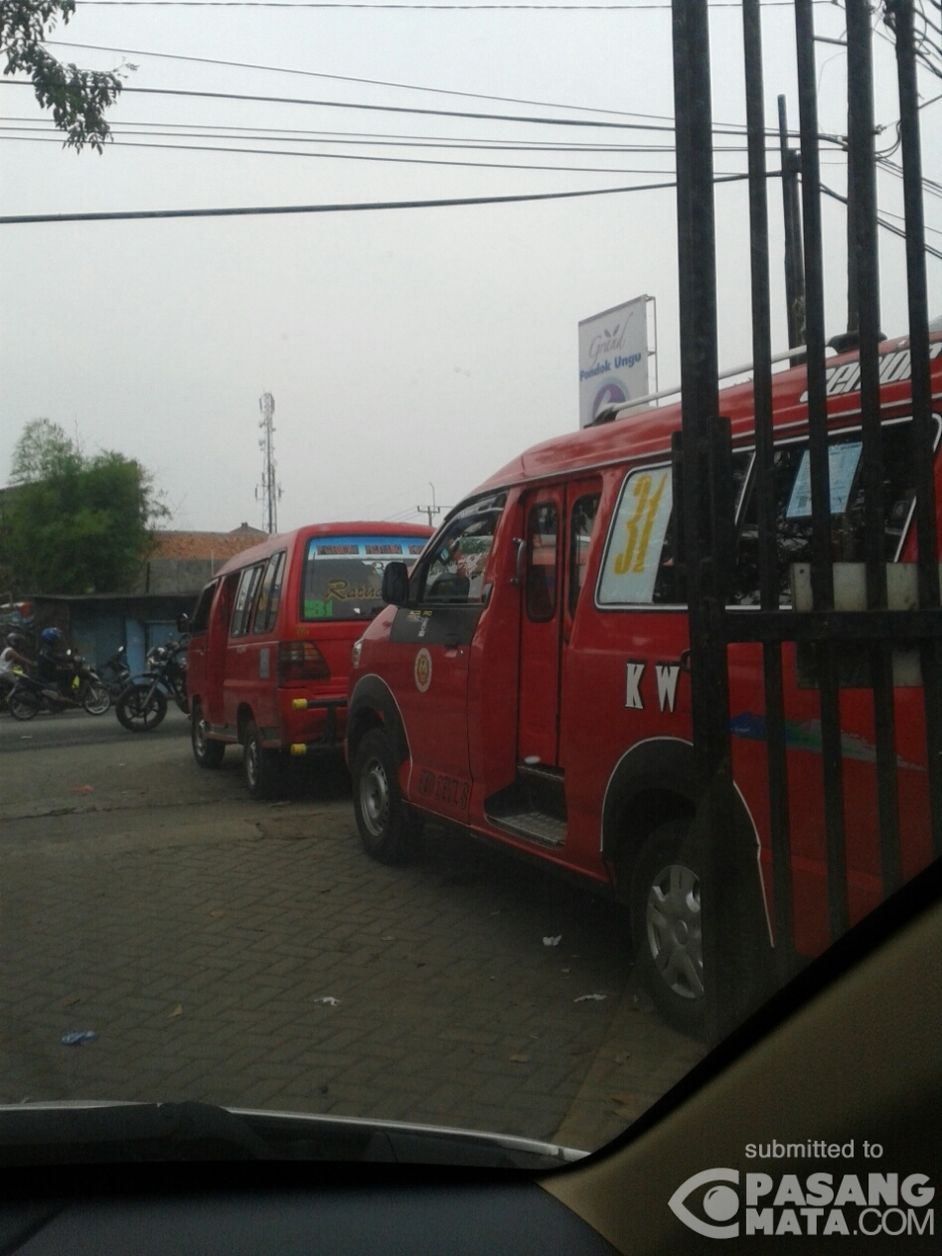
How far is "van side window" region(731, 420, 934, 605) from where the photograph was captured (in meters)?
3.40

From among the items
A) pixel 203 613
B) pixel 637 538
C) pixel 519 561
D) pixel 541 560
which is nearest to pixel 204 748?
pixel 203 613

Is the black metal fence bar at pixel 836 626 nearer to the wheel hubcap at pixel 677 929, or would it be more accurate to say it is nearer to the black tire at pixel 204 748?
the wheel hubcap at pixel 677 929

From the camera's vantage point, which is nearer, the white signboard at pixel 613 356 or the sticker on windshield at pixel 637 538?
the sticker on windshield at pixel 637 538

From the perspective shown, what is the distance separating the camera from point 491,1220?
77.4 inches

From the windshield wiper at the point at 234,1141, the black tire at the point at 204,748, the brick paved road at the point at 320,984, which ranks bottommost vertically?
the brick paved road at the point at 320,984

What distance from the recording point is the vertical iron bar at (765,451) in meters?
2.86

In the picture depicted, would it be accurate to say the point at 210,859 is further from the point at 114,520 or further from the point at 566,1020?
the point at 114,520

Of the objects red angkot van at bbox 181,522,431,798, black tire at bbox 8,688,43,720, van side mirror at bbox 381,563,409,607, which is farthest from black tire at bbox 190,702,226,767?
black tire at bbox 8,688,43,720

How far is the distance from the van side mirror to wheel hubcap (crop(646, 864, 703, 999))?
109 inches

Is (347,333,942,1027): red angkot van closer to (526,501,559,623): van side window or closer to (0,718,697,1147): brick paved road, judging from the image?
(526,501,559,623): van side window

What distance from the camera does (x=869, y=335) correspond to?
2.83 m

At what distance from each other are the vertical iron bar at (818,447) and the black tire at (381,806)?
14.0ft

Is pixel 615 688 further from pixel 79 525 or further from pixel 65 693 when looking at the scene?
pixel 79 525

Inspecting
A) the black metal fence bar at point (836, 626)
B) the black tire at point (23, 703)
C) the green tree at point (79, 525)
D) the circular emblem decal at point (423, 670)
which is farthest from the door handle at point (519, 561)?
the green tree at point (79, 525)
